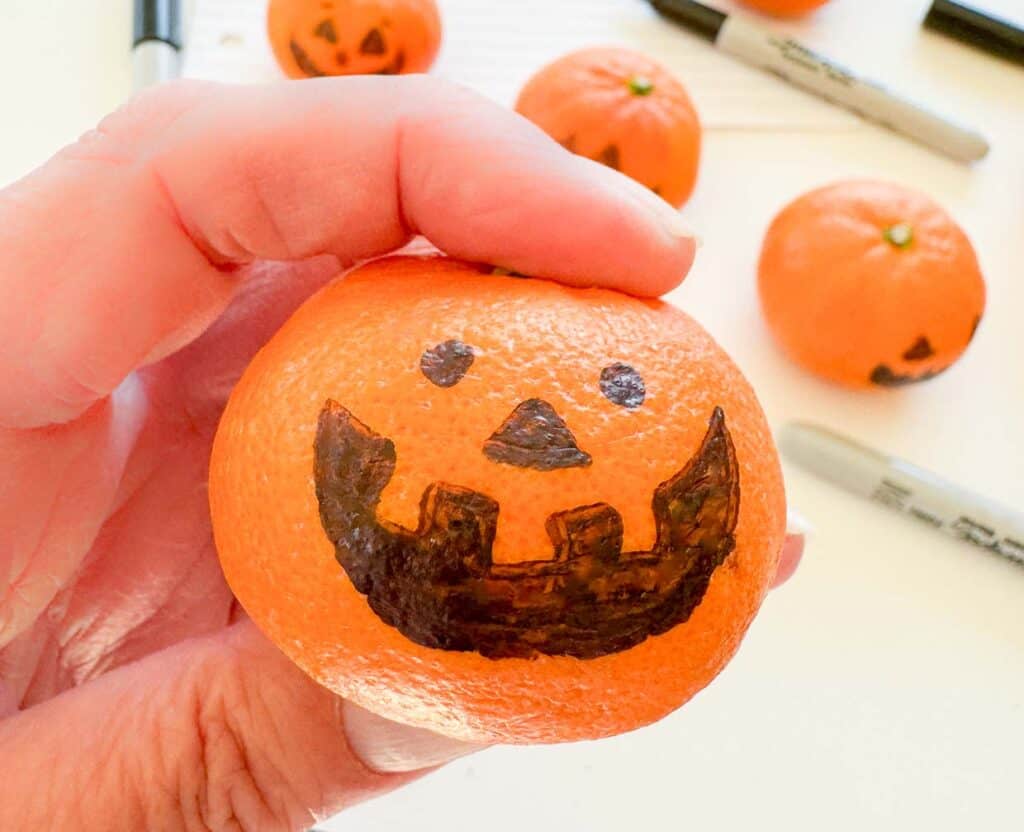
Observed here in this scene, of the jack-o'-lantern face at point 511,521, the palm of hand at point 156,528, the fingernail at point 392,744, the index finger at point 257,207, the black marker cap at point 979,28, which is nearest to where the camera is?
the jack-o'-lantern face at point 511,521

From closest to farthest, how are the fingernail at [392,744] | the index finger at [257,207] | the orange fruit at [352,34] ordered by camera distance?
the index finger at [257,207] < the fingernail at [392,744] < the orange fruit at [352,34]

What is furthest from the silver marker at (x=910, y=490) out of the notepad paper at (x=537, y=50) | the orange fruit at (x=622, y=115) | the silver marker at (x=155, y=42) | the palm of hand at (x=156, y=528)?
the silver marker at (x=155, y=42)

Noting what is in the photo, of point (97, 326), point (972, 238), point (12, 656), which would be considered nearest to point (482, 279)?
point (97, 326)

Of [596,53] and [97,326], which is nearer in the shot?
[97,326]

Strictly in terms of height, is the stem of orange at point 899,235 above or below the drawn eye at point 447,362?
below

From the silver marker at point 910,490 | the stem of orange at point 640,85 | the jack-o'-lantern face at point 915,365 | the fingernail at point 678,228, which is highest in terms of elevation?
the fingernail at point 678,228

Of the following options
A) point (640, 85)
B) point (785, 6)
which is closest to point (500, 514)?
point (640, 85)

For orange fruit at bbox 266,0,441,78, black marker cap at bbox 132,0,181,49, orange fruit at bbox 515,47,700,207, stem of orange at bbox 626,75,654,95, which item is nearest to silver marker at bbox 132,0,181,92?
black marker cap at bbox 132,0,181,49

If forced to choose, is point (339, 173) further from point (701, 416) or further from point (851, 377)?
point (851, 377)

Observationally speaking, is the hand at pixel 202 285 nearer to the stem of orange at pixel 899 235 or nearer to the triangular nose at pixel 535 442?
the triangular nose at pixel 535 442
